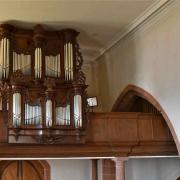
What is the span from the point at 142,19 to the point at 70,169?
14.4 feet

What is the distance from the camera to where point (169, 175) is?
36.1 ft

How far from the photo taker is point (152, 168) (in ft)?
36.7

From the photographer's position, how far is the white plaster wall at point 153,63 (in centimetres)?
867

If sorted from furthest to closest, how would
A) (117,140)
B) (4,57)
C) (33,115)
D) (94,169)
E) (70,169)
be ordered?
(70,169) < (94,169) < (4,57) < (117,140) < (33,115)

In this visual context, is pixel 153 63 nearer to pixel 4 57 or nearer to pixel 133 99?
pixel 133 99

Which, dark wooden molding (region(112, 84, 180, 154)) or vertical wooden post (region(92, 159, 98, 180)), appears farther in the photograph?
vertical wooden post (region(92, 159, 98, 180))

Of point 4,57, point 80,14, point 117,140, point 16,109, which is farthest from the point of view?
point 4,57

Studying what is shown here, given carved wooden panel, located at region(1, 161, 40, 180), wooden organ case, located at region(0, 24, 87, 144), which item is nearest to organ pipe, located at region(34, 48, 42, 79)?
wooden organ case, located at region(0, 24, 87, 144)

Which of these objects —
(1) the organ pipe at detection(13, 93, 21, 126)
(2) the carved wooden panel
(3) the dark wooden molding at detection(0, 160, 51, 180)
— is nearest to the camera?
(1) the organ pipe at detection(13, 93, 21, 126)

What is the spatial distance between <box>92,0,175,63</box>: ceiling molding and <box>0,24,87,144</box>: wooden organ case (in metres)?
1.69

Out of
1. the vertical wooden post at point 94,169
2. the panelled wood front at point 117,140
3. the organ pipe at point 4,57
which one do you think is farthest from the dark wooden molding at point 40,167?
the organ pipe at point 4,57

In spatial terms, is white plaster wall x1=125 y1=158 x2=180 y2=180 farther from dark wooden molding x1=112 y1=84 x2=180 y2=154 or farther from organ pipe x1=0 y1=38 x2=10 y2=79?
organ pipe x1=0 y1=38 x2=10 y2=79

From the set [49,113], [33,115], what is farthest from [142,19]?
[33,115]

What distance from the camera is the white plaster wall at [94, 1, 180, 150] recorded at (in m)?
8.67
